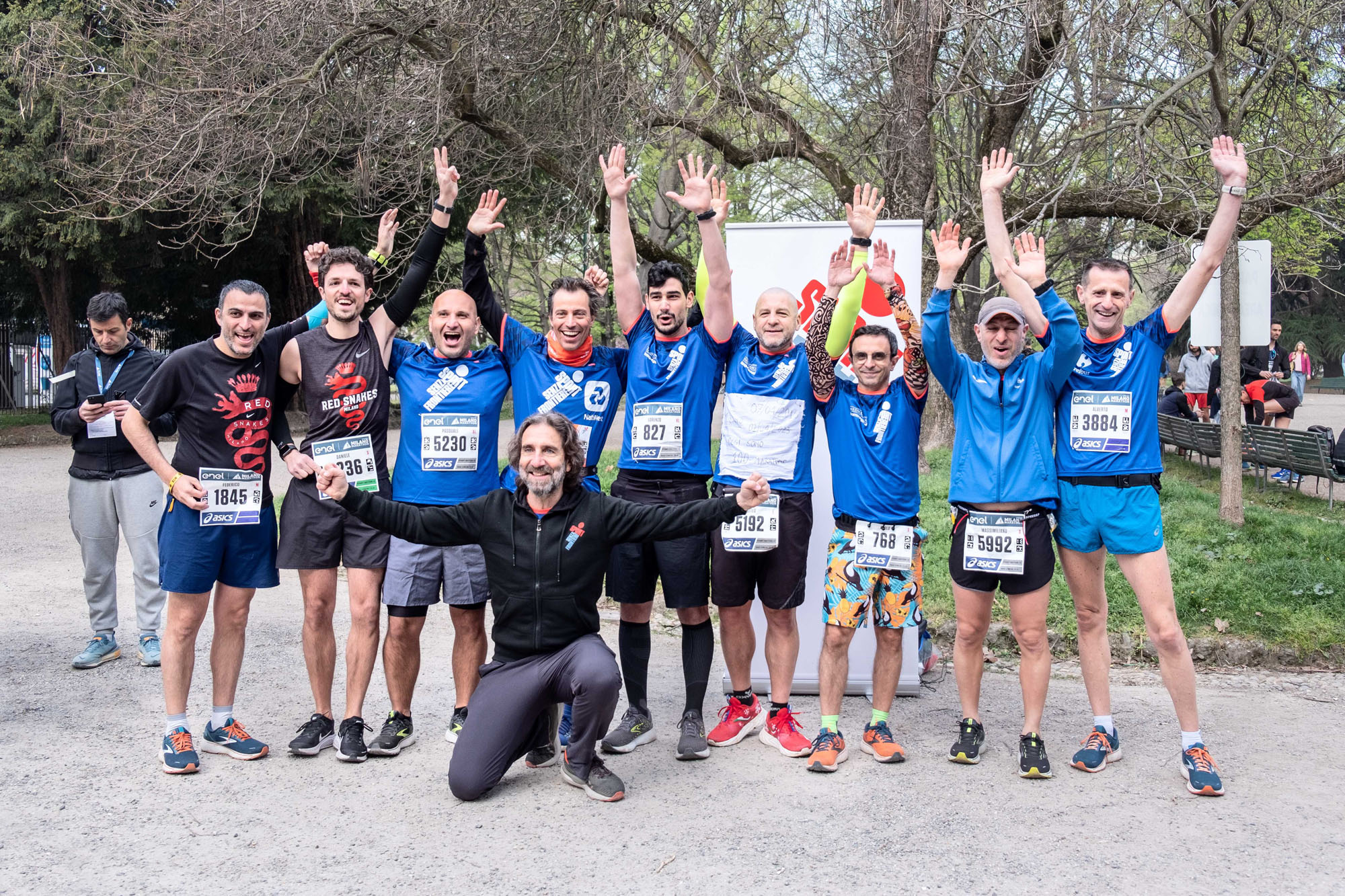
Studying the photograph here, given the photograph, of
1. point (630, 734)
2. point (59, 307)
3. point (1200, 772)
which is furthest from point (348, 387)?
point (59, 307)

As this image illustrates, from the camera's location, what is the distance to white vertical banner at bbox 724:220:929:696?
5.74m

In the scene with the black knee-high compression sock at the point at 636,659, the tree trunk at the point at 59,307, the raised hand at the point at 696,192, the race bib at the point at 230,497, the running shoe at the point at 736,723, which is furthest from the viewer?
the tree trunk at the point at 59,307

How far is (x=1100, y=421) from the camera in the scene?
4.61 m

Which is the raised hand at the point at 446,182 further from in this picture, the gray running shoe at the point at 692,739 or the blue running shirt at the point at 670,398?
the gray running shoe at the point at 692,739

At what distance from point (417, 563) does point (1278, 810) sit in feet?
11.9

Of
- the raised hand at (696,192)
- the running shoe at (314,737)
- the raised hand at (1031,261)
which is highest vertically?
the raised hand at (696,192)

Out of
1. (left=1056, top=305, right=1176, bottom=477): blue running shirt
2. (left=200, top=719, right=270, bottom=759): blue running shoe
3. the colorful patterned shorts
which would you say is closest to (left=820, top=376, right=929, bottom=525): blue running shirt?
the colorful patterned shorts

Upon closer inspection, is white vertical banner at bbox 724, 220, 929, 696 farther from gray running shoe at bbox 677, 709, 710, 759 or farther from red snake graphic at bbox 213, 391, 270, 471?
red snake graphic at bbox 213, 391, 270, 471

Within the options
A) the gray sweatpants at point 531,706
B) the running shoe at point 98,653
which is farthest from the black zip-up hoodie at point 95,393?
the gray sweatpants at point 531,706

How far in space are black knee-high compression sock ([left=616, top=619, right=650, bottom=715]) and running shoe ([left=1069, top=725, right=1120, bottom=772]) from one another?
1941 millimetres

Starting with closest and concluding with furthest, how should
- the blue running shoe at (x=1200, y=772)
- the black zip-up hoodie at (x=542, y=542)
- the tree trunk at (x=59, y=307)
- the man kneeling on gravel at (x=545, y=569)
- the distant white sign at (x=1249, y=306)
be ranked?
the blue running shoe at (x=1200, y=772) < the man kneeling on gravel at (x=545, y=569) < the black zip-up hoodie at (x=542, y=542) < the distant white sign at (x=1249, y=306) < the tree trunk at (x=59, y=307)

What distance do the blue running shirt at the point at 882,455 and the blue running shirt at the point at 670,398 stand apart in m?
0.66

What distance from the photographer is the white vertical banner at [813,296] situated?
5.74 m

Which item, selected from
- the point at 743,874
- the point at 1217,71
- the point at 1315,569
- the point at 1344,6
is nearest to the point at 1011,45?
the point at 1217,71
